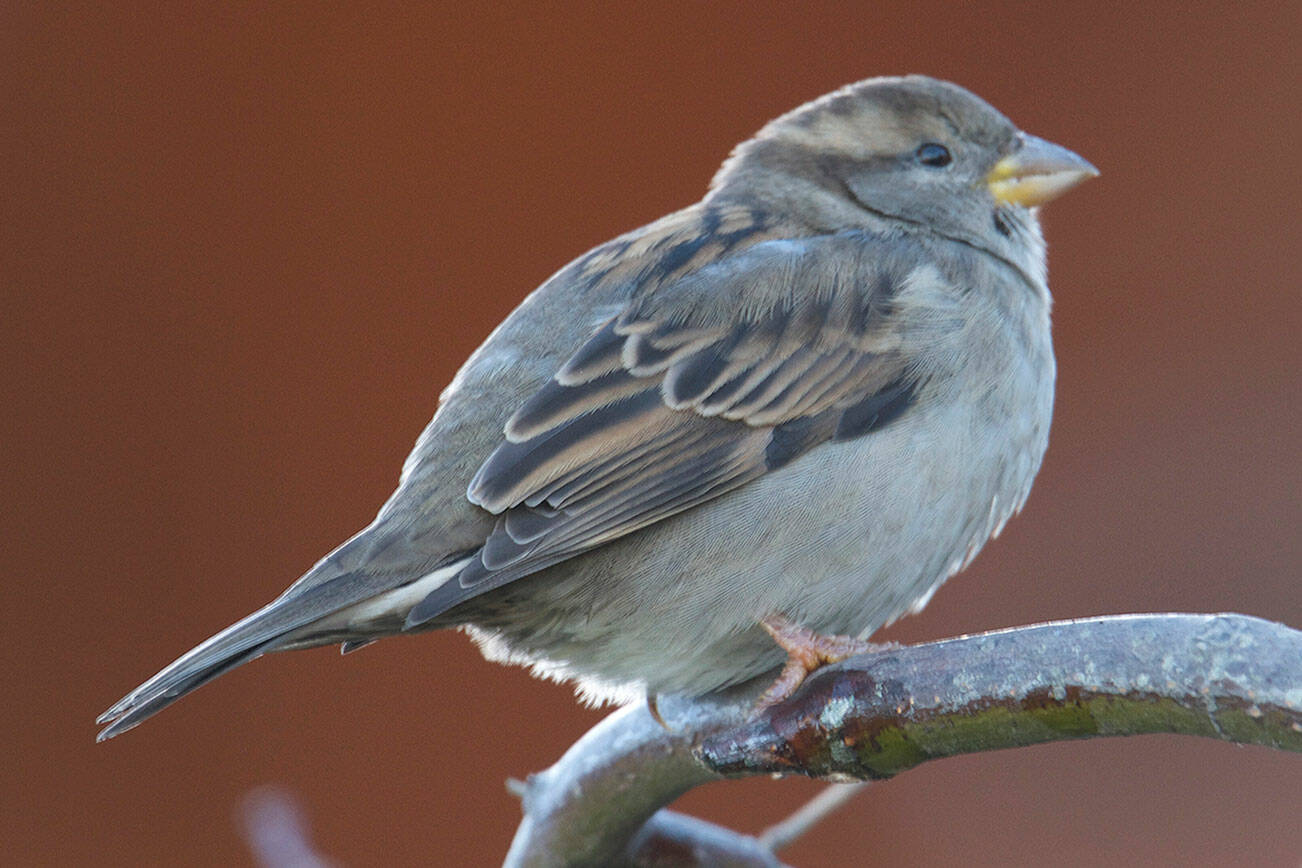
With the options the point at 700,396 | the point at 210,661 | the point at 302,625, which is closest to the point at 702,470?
the point at 700,396

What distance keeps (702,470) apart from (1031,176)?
39.2 inches

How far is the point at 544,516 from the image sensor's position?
2072 mm

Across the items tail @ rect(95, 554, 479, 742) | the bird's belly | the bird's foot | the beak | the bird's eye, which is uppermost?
the bird's eye

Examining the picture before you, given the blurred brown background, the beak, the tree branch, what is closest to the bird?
the tree branch

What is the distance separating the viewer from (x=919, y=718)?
5.24 ft

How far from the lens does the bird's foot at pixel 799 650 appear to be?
209 cm

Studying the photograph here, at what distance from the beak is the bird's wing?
40cm

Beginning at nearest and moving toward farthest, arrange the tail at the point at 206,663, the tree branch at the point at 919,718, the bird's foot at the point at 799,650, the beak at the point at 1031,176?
the tree branch at the point at 919,718 → the tail at the point at 206,663 → the bird's foot at the point at 799,650 → the beak at the point at 1031,176

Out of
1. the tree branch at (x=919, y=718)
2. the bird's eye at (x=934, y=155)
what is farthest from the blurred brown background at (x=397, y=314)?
the tree branch at (x=919, y=718)

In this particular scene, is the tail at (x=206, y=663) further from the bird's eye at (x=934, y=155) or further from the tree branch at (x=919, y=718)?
the bird's eye at (x=934, y=155)

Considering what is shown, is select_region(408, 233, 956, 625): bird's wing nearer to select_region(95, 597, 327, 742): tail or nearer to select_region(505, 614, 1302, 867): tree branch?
select_region(95, 597, 327, 742): tail

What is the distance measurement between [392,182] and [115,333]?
2.90 ft

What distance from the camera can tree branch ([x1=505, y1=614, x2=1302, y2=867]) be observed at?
1.37m

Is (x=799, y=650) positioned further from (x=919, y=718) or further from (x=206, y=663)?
(x=206, y=663)
